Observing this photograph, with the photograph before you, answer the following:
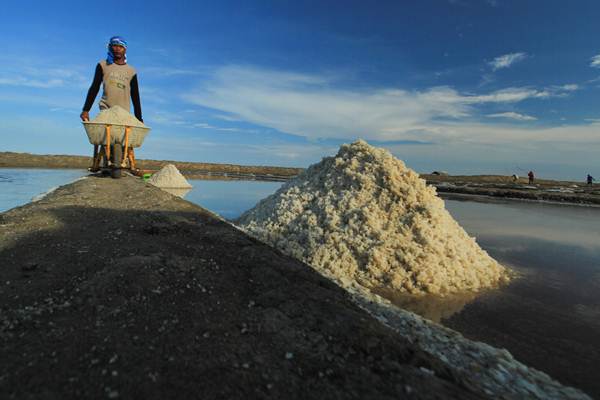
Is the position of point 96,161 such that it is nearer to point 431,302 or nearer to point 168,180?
point 168,180

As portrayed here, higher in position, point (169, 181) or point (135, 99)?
point (135, 99)

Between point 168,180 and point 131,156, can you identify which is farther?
point 168,180

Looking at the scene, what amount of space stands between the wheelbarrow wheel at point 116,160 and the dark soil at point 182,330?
16.0 feet

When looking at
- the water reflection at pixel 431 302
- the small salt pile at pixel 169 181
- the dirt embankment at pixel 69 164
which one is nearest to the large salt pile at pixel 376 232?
the water reflection at pixel 431 302

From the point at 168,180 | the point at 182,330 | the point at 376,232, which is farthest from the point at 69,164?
the point at 182,330

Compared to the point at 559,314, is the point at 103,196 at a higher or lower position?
higher

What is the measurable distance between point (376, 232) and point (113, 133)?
6143 millimetres

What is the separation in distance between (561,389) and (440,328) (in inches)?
38.3

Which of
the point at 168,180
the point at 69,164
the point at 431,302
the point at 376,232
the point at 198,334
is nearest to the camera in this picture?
the point at 198,334

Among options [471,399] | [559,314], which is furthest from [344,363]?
[559,314]

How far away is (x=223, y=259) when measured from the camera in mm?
3318

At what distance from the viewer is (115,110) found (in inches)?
305

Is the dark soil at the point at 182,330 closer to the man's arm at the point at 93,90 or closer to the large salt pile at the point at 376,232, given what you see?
the large salt pile at the point at 376,232

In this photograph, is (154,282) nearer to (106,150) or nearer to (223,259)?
(223,259)
